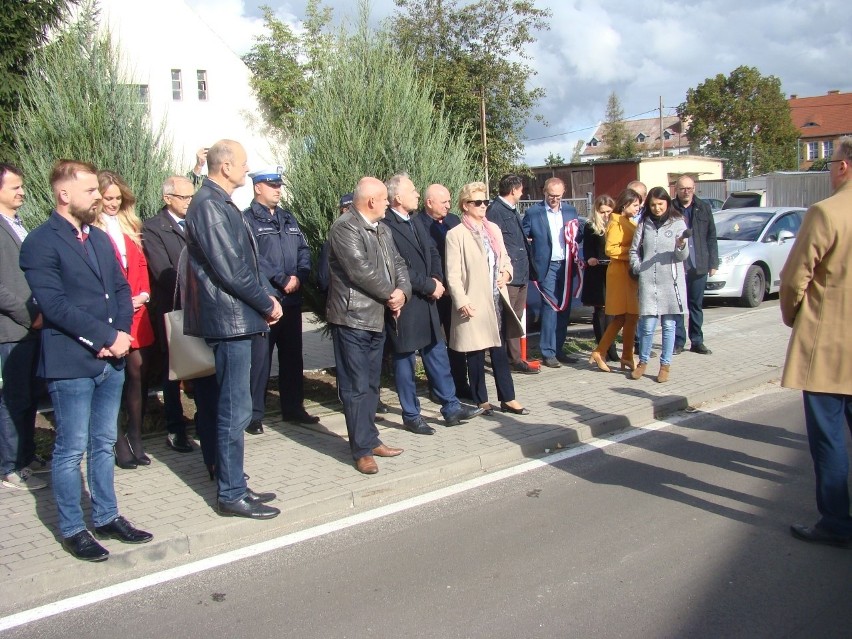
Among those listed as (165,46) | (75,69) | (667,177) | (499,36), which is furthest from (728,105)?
(75,69)

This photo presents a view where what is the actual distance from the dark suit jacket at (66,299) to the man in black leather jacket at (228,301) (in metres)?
0.58

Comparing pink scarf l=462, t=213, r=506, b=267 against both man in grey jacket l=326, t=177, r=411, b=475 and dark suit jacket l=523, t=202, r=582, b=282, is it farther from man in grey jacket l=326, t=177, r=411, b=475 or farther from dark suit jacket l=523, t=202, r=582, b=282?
dark suit jacket l=523, t=202, r=582, b=282

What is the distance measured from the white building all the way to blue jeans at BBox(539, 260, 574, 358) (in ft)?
84.0

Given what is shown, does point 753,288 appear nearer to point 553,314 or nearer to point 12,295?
point 553,314

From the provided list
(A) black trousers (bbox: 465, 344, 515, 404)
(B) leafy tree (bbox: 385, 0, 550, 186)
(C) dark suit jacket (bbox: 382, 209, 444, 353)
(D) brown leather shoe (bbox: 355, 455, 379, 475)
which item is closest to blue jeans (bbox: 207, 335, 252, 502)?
(D) brown leather shoe (bbox: 355, 455, 379, 475)

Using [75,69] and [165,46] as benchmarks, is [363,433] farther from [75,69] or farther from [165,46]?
[165,46]

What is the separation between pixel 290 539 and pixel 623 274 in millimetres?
5320

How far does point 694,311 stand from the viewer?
10.2m

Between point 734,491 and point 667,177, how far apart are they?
38542 millimetres

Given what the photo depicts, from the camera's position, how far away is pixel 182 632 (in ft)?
12.4

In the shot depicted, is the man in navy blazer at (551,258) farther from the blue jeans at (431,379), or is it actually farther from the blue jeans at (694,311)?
the blue jeans at (431,379)

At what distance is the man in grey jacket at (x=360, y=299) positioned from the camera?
5785 millimetres

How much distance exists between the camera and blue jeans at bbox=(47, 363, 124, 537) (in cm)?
437

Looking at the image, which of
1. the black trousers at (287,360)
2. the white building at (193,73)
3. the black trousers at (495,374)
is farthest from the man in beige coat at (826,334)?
the white building at (193,73)
